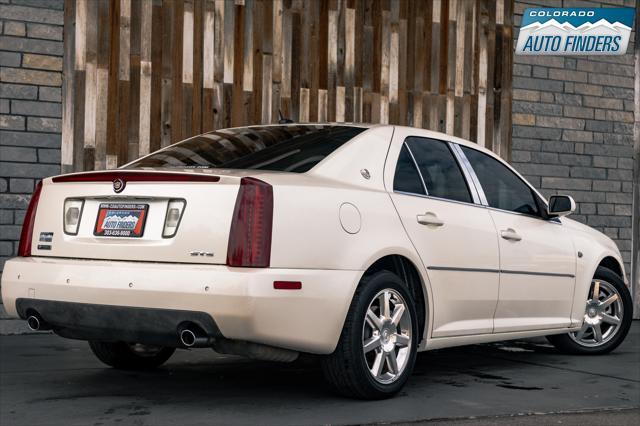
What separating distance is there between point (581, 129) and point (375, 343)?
7.41 metres

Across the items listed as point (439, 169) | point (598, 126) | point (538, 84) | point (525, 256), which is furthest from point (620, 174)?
point (439, 169)

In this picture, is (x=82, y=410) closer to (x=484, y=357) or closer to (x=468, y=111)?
(x=484, y=357)

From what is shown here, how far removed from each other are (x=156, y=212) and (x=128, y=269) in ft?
1.05

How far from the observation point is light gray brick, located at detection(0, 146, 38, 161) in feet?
28.9

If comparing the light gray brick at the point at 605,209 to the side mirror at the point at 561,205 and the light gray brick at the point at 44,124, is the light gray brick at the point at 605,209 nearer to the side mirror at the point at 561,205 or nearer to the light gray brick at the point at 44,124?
the side mirror at the point at 561,205

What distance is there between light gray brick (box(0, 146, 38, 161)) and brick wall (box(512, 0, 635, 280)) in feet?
17.8

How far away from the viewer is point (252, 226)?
16.5ft

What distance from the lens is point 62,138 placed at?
9.05 metres

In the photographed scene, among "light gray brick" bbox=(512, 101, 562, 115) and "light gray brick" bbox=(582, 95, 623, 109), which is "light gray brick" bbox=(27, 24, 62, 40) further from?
"light gray brick" bbox=(582, 95, 623, 109)

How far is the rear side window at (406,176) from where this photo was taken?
19.9 feet


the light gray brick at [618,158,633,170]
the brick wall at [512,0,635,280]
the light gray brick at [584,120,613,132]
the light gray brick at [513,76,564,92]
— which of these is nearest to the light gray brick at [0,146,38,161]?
the brick wall at [512,0,635,280]

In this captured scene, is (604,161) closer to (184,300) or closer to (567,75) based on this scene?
(567,75)

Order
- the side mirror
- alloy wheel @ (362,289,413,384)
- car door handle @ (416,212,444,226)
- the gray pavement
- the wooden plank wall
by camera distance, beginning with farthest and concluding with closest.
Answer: the wooden plank wall < the side mirror < car door handle @ (416,212,444,226) < alloy wheel @ (362,289,413,384) < the gray pavement

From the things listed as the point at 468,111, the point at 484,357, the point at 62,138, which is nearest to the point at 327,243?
the point at 484,357
